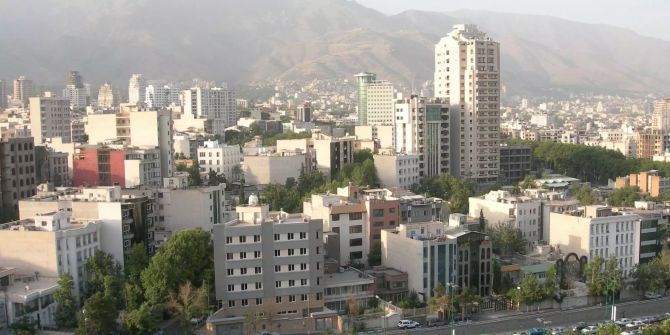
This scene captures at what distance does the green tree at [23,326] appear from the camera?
65.1ft

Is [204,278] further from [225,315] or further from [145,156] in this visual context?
[145,156]

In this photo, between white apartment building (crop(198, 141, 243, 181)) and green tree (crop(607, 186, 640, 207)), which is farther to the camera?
white apartment building (crop(198, 141, 243, 181))

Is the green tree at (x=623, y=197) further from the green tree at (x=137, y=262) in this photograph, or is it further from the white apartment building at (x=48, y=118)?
the white apartment building at (x=48, y=118)

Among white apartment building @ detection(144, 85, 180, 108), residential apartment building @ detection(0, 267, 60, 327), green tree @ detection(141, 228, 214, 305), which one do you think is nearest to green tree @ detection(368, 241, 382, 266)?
green tree @ detection(141, 228, 214, 305)

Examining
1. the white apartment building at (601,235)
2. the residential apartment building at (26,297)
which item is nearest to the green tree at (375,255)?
the white apartment building at (601,235)

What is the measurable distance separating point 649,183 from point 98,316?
31.8m

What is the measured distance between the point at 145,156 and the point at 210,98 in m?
50.1

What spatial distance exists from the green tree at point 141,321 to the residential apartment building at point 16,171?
14.3m

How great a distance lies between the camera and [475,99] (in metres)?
45.3

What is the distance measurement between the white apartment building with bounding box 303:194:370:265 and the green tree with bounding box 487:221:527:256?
4.28 m

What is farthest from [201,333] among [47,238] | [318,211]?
[318,211]

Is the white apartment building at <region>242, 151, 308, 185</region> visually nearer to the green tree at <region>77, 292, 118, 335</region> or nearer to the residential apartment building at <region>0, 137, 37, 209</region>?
the residential apartment building at <region>0, 137, 37, 209</region>

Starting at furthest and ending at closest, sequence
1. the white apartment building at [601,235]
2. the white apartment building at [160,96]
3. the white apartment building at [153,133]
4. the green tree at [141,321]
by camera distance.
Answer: the white apartment building at [160,96] → the white apartment building at [153,133] → the white apartment building at [601,235] → the green tree at [141,321]

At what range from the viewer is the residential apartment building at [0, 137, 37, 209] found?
32.8 m
